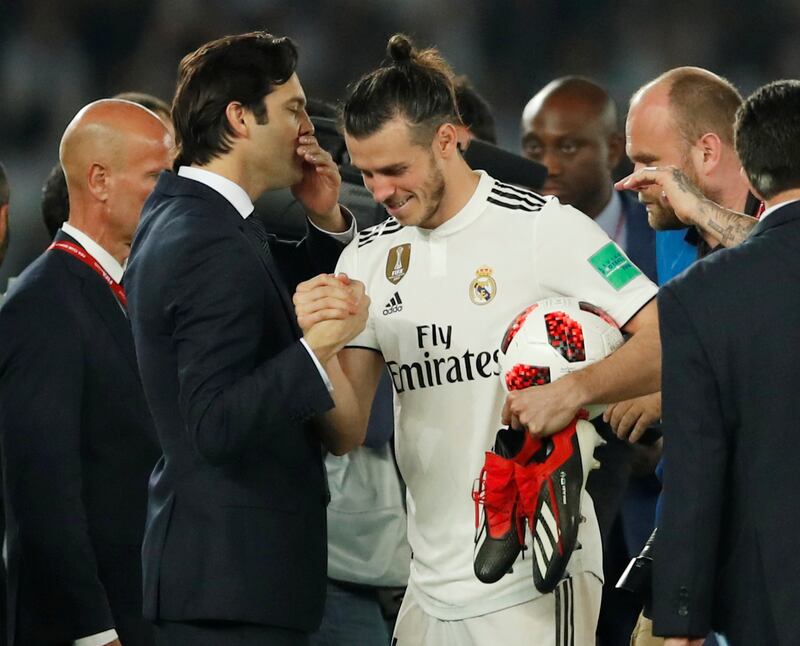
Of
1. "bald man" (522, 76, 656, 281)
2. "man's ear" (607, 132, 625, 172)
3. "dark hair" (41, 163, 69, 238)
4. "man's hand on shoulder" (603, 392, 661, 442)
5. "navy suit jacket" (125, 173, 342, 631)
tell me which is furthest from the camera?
"man's ear" (607, 132, 625, 172)

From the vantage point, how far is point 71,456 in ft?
10.1

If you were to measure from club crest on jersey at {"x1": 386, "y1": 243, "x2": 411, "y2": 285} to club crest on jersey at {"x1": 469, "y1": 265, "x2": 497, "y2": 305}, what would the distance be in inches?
6.7

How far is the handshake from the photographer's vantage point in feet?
8.17

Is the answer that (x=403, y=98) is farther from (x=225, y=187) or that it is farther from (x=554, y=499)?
(x=554, y=499)

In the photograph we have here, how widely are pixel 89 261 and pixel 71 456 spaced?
525mm

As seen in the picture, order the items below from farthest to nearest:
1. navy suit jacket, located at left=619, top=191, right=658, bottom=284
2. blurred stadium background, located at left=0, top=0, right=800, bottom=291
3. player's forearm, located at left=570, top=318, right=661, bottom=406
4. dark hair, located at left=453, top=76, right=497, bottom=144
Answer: blurred stadium background, located at left=0, top=0, right=800, bottom=291, dark hair, located at left=453, top=76, right=497, bottom=144, navy suit jacket, located at left=619, top=191, right=658, bottom=284, player's forearm, located at left=570, top=318, right=661, bottom=406

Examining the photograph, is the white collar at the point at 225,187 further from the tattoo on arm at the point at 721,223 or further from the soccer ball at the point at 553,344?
the tattoo on arm at the point at 721,223

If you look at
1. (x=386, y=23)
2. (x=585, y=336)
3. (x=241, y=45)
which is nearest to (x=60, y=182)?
(x=241, y=45)

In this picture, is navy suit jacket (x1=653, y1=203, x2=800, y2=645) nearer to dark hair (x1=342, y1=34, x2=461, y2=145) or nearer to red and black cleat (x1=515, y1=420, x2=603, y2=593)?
red and black cleat (x1=515, y1=420, x2=603, y2=593)

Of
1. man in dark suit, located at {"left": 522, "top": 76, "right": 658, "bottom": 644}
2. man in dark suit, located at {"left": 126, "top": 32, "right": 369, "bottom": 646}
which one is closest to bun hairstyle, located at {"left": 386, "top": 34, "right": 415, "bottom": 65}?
man in dark suit, located at {"left": 126, "top": 32, "right": 369, "bottom": 646}

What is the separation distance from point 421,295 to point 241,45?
65 cm

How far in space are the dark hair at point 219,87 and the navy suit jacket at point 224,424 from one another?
0.38 ft

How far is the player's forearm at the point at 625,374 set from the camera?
2562 mm

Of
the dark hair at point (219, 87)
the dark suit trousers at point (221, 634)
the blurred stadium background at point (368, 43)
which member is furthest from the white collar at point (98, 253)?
the blurred stadium background at point (368, 43)
